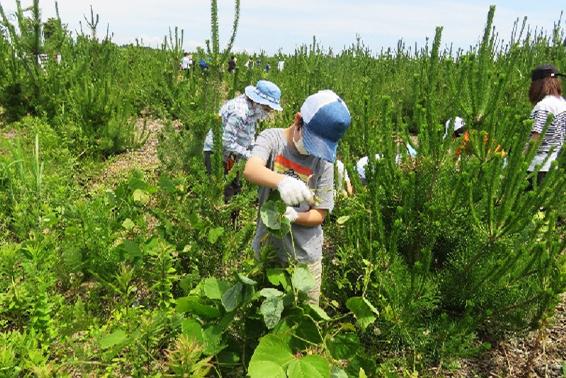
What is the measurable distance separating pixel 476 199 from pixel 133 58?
37.8ft

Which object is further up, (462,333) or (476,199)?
(476,199)

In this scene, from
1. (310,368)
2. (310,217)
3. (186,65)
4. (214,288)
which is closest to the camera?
(310,368)

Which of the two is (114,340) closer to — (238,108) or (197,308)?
(197,308)

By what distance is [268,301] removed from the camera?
5.50 feet

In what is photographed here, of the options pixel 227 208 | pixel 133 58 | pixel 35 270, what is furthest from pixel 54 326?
pixel 133 58

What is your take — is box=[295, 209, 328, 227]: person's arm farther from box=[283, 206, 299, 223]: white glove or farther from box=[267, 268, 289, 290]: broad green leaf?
box=[267, 268, 289, 290]: broad green leaf

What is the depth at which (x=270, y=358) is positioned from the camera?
151 centimetres

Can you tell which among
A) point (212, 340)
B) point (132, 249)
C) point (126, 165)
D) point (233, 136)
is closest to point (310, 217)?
point (212, 340)

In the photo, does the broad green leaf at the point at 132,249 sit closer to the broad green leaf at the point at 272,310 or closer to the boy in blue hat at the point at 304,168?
the boy in blue hat at the point at 304,168

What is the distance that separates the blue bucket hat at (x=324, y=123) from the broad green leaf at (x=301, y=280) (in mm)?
480

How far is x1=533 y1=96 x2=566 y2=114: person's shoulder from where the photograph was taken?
10.6 ft

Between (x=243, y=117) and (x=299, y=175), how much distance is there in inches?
72.3

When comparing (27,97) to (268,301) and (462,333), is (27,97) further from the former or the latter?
(462,333)

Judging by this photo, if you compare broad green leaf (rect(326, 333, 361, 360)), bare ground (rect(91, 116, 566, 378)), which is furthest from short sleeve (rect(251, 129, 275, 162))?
bare ground (rect(91, 116, 566, 378))
